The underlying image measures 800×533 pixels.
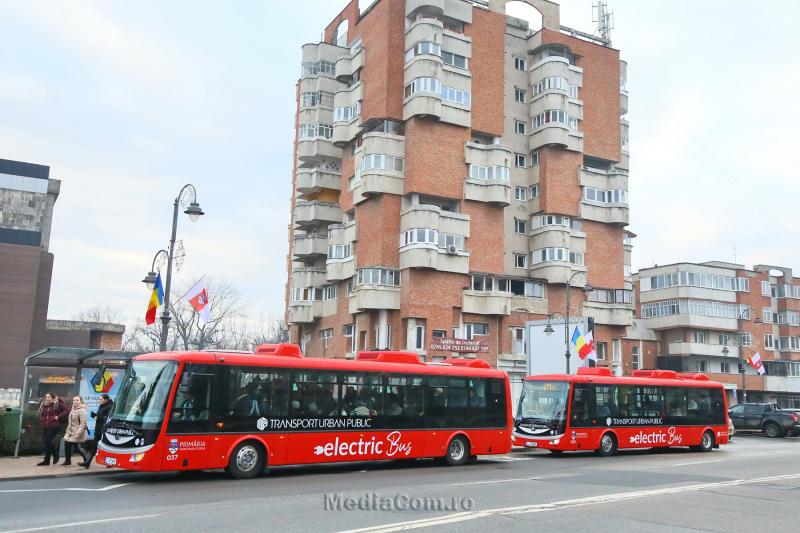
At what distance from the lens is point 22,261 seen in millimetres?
50125

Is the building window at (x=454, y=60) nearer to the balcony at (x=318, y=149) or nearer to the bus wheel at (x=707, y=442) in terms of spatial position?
the balcony at (x=318, y=149)

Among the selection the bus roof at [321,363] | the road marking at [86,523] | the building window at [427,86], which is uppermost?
the building window at [427,86]

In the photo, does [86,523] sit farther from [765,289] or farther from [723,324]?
[765,289]

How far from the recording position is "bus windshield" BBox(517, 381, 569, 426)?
23672 mm

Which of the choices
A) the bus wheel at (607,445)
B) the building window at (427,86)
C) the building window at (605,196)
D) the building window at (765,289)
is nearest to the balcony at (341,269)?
the building window at (427,86)

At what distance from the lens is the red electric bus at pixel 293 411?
15242mm

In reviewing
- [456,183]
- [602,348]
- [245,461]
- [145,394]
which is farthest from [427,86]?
[145,394]

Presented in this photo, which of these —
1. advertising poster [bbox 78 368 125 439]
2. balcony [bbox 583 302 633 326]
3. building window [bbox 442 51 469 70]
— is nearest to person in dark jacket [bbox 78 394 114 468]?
advertising poster [bbox 78 368 125 439]

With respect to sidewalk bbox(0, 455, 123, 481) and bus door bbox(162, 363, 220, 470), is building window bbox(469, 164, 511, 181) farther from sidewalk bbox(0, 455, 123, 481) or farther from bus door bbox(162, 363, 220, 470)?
bus door bbox(162, 363, 220, 470)

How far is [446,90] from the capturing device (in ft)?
160

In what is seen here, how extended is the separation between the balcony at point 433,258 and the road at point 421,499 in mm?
26564

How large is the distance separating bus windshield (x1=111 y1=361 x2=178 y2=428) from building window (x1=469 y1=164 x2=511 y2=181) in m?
35.9

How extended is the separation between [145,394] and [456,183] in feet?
116

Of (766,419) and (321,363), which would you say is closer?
(321,363)
